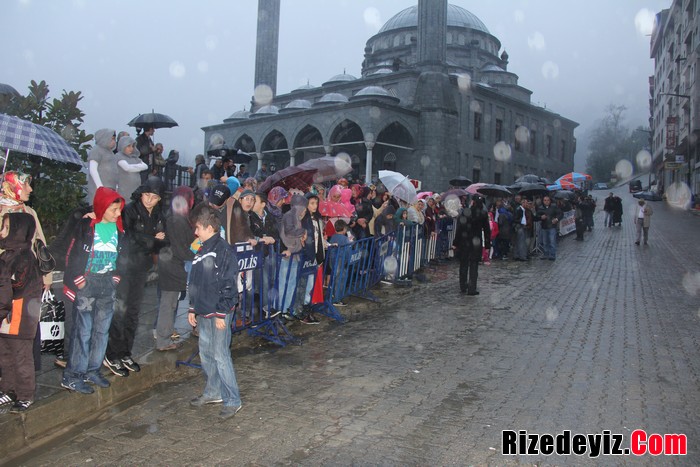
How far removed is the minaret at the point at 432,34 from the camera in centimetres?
3938

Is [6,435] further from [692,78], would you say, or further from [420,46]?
[692,78]

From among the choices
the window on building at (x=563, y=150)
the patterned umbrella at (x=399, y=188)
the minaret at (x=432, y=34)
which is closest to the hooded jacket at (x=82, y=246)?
the patterned umbrella at (x=399, y=188)

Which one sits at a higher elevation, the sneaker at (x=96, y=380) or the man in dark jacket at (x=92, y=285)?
the man in dark jacket at (x=92, y=285)

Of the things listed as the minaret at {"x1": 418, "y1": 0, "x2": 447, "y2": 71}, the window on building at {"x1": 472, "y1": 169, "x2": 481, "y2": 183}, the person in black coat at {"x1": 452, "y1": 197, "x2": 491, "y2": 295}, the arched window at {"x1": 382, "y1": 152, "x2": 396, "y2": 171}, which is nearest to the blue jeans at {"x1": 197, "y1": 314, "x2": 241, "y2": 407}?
the person in black coat at {"x1": 452, "y1": 197, "x2": 491, "y2": 295}

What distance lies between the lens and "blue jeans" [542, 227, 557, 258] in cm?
1702

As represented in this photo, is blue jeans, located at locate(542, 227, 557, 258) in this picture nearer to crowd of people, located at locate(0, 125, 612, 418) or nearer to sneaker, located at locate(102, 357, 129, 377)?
crowd of people, located at locate(0, 125, 612, 418)

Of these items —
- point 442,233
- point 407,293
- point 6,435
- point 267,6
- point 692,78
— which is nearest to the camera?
point 6,435

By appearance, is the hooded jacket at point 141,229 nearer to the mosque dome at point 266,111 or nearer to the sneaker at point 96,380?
the sneaker at point 96,380

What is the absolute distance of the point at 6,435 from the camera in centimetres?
410

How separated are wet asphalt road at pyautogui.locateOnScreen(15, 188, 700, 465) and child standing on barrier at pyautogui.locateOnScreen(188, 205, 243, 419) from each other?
307mm

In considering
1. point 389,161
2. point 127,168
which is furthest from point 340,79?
point 127,168

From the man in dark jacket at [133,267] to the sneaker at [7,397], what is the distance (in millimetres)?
964

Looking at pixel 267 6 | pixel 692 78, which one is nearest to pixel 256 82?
pixel 267 6

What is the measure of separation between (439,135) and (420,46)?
7.02 metres
